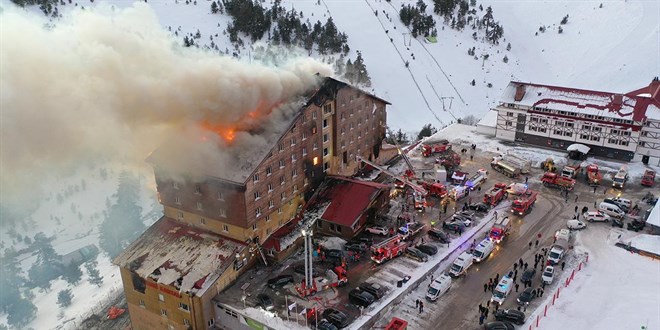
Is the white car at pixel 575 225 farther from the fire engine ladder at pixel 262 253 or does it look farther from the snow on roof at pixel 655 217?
the fire engine ladder at pixel 262 253

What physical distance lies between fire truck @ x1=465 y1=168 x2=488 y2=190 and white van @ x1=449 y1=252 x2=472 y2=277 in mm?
15048

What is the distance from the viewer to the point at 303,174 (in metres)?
50.1

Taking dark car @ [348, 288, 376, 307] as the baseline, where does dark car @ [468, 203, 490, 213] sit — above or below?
above

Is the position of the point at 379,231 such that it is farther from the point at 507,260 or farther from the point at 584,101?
the point at 584,101

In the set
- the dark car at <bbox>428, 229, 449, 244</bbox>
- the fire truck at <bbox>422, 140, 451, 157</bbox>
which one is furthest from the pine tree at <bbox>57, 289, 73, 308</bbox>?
the fire truck at <bbox>422, 140, 451, 157</bbox>

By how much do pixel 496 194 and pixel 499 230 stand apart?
7879 millimetres

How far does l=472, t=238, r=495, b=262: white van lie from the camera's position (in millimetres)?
45750

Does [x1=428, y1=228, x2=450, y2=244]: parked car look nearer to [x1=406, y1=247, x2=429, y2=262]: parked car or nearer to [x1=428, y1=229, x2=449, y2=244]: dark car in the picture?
[x1=428, y1=229, x2=449, y2=244]: dark car

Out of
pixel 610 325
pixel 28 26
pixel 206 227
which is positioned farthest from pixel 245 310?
pixel 610 325

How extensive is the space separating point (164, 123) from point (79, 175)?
162 ft

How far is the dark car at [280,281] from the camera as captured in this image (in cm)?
4238

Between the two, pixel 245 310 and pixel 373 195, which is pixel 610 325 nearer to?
pixel 373 195

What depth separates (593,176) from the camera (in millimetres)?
60625

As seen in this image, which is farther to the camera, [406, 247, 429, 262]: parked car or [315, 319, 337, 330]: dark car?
[406, 247, 429, 262]: parked car
